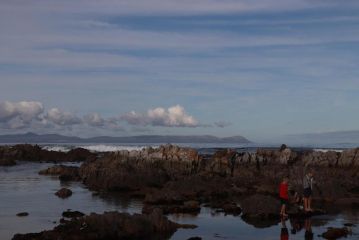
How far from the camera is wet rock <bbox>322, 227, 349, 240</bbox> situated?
23.2 m

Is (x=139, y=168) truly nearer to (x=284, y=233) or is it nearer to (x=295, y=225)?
(x=295, y=225)

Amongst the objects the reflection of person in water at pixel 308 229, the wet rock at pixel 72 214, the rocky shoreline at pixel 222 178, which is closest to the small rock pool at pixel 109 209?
the reflection of person in water at pixel 308 229

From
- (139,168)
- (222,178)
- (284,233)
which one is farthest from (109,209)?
(222,178)

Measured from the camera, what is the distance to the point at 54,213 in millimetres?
29109

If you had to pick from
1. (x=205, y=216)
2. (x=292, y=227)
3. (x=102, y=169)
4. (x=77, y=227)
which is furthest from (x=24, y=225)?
(x=102, y=169)

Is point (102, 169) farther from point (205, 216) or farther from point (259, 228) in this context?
point (259, 228)

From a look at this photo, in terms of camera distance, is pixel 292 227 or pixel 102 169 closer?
pixel 292 227

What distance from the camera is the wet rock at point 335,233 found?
76.2 ft

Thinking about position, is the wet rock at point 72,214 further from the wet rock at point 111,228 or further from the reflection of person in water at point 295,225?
the reflection of person in water at point 295,225

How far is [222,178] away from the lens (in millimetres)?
43406

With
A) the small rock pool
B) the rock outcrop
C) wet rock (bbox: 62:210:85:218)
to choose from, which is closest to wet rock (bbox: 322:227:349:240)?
the small rock pool

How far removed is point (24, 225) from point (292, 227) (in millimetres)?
12039

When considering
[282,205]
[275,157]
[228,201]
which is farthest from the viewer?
[275,157]

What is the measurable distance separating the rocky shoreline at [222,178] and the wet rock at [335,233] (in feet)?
13.8
